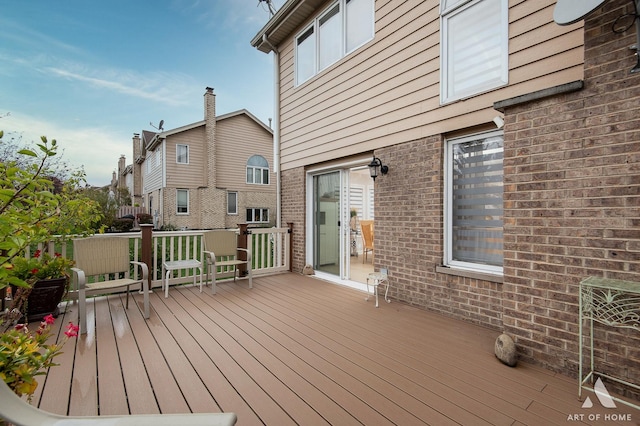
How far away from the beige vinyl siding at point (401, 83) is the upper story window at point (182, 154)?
33.3 feet

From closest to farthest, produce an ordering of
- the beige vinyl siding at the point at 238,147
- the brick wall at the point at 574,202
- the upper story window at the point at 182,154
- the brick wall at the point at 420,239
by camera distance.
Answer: the brick wall at the point at 574,202 < the brick wall at the point at 420,239 < the upper story window at the point at 182,154 < the beige vinyl siding at the point at 238,147

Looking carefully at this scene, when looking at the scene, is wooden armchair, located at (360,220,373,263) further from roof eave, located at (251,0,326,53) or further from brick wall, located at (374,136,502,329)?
roof eave, located at (251,0,326,53)

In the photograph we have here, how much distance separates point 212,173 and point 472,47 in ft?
44.7

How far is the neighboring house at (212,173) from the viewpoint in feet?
47.3

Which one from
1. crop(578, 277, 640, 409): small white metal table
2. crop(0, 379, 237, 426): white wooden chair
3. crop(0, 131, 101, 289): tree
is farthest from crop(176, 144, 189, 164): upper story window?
crop(578, 277, 640, 409): small white metal table

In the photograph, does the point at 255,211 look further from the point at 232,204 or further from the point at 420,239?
the point at 420,239

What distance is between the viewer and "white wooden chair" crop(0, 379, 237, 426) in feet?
2.57

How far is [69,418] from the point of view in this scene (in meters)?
0.82

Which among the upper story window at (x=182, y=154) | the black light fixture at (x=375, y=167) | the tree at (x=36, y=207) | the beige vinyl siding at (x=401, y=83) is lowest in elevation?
the tree at (x=36, y=207)

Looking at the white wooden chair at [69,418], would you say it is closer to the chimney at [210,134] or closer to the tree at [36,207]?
the tree at [36,207]

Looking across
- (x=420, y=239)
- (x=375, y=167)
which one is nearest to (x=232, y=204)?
(x=375, y=167)

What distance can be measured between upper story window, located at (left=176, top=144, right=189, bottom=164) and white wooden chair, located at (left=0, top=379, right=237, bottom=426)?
15398 mm

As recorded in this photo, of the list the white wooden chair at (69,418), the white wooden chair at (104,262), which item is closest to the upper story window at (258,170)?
the white wooden chair at (104,262)

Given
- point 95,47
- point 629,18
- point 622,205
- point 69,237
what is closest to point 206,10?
point 95,47
